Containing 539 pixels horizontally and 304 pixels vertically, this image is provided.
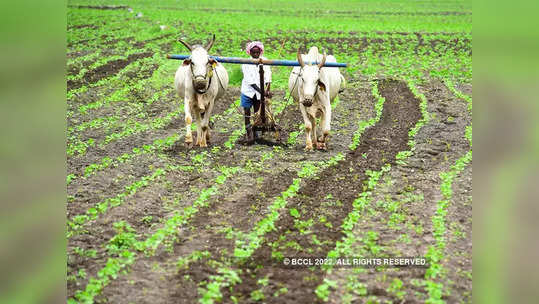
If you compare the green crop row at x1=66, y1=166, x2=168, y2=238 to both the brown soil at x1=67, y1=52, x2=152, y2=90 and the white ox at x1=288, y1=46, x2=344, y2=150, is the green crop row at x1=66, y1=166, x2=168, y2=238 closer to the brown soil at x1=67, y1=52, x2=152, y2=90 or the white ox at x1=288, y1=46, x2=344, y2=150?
the white ox at x1=288, y1=46, x2=344, y2=150

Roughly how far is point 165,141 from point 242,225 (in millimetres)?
5526

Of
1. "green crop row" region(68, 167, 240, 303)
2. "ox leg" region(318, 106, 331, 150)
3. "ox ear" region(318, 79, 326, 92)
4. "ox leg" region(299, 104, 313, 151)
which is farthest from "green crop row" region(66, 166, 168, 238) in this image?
"ox ear" region(318, 79, 326, 92)

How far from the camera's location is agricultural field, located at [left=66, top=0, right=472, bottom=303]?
6.41 meters

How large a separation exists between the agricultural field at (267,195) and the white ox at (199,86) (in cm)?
51

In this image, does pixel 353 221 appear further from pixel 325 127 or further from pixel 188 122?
pixel 188 122

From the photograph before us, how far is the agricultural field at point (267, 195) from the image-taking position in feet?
21.0

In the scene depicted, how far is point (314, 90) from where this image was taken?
11.3 meters

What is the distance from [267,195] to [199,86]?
Result: 319 cm

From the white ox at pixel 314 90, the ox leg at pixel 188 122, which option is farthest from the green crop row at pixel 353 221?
the ox leg at pixel 188 122

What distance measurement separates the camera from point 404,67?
78.3ft

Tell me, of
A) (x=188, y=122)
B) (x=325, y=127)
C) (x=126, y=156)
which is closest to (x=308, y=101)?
(x=325, y=127)

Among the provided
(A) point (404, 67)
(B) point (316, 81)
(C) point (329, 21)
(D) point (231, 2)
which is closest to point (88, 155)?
(B) point (316, 81)

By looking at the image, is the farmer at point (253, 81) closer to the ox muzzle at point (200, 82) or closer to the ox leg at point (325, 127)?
the ox muzzle at point (200, 82)
